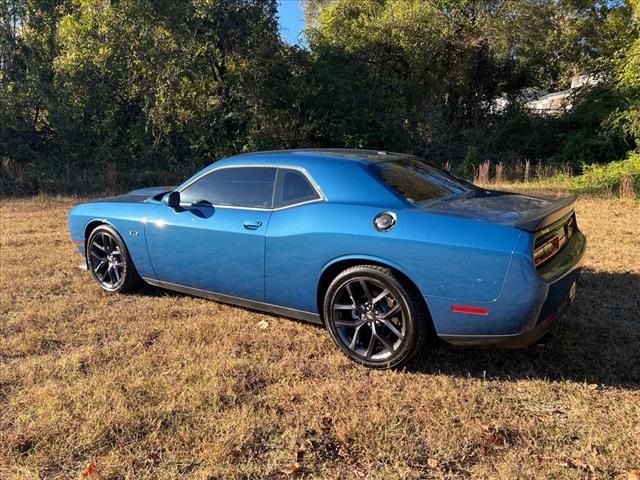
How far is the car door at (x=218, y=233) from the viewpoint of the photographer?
4031 mm

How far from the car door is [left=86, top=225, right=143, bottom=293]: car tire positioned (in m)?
0.42

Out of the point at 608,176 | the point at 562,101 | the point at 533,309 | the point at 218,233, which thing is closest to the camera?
the point at 533,309

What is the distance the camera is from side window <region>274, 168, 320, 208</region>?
12.7 feet

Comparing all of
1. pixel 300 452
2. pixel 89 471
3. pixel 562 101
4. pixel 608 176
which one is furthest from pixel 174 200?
pixel 562 101

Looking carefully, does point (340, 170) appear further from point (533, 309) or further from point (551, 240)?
point (533, 309)

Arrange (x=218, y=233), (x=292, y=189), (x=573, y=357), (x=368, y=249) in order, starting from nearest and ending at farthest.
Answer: (x=368, y=249) < (x=573, y=357) < (x=292, y=189) < (x=218, y=233)

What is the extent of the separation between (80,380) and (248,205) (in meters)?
1.70

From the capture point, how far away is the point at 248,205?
4.16 m

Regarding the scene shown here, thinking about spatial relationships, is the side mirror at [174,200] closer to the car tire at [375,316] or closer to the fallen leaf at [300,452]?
the car tire at [375,316]

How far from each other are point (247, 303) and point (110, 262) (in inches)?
69.9

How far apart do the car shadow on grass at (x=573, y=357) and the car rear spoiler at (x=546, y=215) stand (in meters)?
0.94

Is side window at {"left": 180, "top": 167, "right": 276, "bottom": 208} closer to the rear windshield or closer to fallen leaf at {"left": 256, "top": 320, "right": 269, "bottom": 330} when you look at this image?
the rear windshield

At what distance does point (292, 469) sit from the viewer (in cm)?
256

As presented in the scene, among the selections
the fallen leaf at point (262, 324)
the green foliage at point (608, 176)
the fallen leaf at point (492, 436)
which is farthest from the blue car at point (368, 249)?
the green foliage at point (608, 176)
